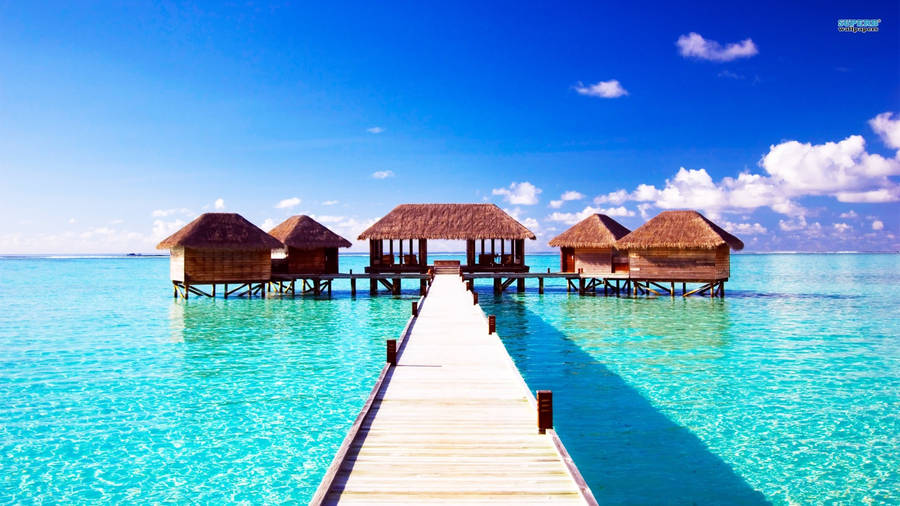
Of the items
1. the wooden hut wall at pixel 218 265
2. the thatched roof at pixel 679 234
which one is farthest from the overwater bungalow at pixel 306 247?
the thatched roof at pixel 679 234

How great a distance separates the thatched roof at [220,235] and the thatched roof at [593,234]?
54.8ft

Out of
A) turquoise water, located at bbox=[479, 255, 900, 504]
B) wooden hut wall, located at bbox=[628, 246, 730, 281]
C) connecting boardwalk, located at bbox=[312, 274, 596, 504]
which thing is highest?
wooden hut wall, located at bbox=[628, 246, 730, 281]

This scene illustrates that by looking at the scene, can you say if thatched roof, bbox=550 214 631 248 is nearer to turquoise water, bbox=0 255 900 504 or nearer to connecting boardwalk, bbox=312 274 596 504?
turquoise water, bbox=0 255 900 504

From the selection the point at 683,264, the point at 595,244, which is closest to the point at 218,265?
the point at 595,244

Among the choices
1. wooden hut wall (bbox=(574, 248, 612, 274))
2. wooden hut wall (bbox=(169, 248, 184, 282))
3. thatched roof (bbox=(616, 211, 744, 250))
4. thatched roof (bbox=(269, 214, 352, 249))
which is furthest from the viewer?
thatched roof (bbox=(269, 214, 352, 249))

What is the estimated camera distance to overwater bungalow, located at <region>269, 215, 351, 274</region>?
33094 mm

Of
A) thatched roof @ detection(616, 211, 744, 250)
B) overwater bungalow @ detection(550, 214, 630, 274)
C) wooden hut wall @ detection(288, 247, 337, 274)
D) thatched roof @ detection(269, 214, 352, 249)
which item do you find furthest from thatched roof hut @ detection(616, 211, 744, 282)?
wooden hut wall @ detection(288, 247, 337, 274)

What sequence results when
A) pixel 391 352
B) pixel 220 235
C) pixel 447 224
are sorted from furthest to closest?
1. pixel 447 224
2. pixel 220 235
3. pixel 391 352

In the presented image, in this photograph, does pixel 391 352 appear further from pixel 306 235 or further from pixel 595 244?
pixel 306 235

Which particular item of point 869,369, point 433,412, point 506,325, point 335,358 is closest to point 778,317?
point 869,369

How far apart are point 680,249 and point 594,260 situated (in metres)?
5.03

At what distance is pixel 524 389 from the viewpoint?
8.16m

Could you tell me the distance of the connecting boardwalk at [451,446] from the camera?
504cm

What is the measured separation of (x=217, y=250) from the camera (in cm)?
3025
